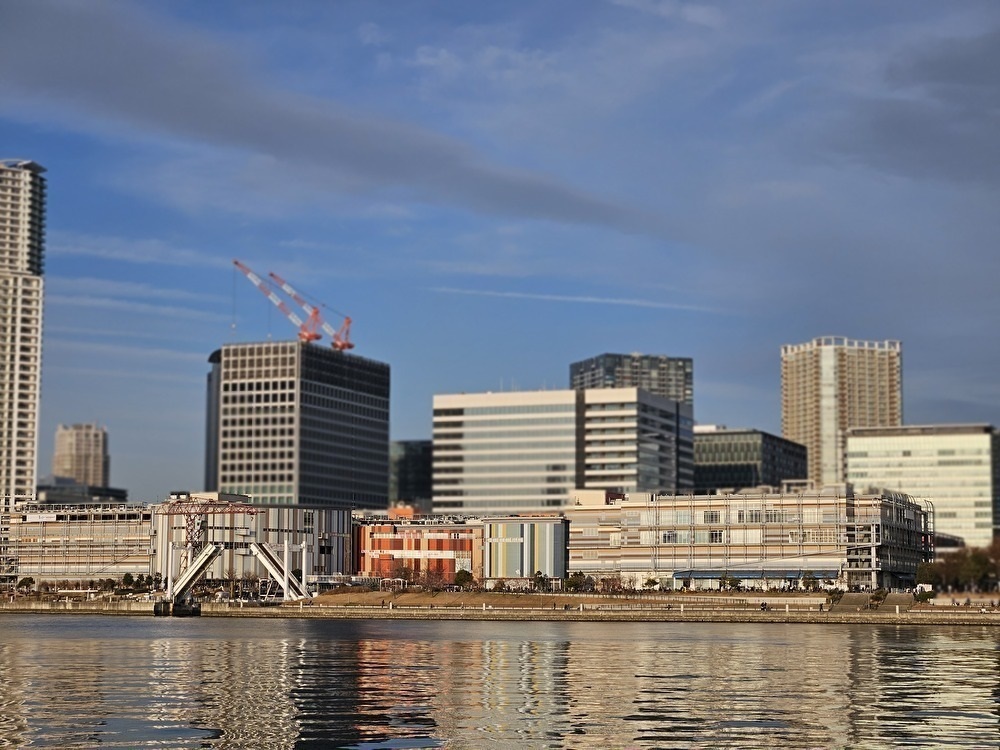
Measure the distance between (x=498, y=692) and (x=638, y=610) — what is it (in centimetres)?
10582

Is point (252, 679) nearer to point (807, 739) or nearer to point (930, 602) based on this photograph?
point (807, 739)

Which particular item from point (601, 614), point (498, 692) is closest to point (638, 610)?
point (601, 614)

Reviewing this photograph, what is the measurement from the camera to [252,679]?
78.1 meters

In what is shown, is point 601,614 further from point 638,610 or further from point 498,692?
point 498,692

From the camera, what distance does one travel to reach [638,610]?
175m

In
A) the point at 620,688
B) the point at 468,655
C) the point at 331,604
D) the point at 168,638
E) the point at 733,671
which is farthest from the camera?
the point at 331,604

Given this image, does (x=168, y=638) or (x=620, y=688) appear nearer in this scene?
(x=620, y=688)

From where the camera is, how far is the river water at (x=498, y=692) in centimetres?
5534

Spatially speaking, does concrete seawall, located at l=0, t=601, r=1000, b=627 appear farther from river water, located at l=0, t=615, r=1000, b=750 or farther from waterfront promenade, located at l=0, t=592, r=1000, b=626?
river water, located at l=0, t=615, r=1000, b=750

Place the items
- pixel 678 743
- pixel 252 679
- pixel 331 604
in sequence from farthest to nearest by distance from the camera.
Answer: pixel 331 604, pixel 252 679, pixel 678 743

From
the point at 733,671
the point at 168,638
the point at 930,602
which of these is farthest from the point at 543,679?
the point at 930,602

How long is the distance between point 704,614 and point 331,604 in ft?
175

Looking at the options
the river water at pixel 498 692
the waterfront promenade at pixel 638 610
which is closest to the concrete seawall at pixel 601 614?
the waterfront promenade at pixel 638 610

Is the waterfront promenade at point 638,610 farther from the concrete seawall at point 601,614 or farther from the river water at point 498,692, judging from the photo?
the river water at point 498,692
